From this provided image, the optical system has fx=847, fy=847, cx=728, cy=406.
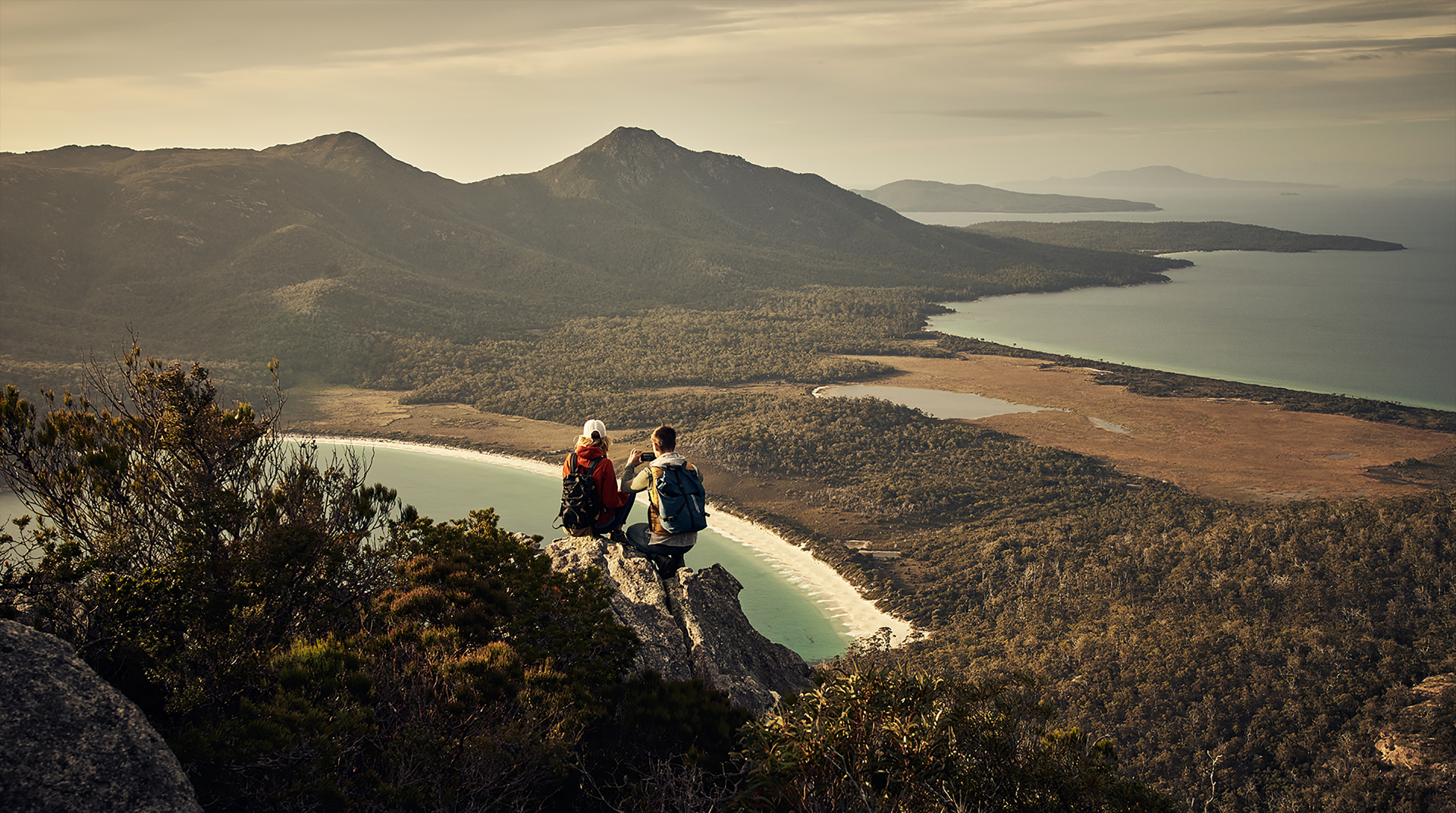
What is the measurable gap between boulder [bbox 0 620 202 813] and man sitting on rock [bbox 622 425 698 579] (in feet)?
17.2

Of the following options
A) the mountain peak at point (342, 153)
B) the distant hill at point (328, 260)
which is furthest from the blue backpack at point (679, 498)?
the mountain peak at point (342, 153)

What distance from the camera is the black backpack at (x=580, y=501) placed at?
11.1 metres

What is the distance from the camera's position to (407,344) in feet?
320

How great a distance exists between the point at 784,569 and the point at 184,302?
94.0 meters

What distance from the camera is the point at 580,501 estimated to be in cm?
1123

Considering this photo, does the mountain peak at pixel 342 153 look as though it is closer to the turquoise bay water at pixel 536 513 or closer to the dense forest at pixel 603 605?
the dense forest at pixel 603 605

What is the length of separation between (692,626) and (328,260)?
128 m

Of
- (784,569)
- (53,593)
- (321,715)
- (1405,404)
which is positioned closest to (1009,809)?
(321,715)

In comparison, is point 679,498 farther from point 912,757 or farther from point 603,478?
Answer: point 912,757

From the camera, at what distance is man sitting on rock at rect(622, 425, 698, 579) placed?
34.8 feet

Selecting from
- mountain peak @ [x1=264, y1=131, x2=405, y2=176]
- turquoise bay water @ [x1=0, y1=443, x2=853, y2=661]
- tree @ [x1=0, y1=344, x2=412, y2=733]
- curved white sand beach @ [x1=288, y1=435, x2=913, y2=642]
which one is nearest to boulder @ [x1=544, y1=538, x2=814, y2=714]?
tree @ [x1=0, y1=344, x2=412, y2=733]

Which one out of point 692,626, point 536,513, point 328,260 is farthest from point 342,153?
point 692,626

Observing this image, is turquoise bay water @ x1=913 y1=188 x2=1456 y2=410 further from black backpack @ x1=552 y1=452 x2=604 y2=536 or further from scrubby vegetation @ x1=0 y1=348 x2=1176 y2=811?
scrubby vegetation @ x1=0 y1=348 x2=1176 y2=811

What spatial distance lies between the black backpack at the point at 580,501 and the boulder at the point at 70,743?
5.67 m
